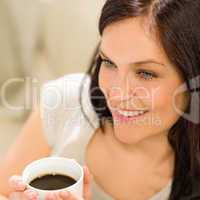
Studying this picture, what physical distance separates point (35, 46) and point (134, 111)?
0.87 m

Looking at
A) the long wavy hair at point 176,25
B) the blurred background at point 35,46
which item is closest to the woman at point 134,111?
the long wavy hair at point 176,25

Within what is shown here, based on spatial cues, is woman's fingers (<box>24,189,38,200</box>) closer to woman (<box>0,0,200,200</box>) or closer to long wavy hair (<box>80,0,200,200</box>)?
woman (<box>0,0,200,200</box>)

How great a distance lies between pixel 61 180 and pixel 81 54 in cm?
87

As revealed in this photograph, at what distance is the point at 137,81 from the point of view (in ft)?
3.28

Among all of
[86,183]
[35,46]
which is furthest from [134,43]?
[35,46]

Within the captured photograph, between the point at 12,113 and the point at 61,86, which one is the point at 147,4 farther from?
the point at 12,113

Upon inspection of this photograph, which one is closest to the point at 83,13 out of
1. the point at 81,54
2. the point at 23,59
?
the point at 81,54

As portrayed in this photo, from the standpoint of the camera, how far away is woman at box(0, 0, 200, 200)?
0.97 meters

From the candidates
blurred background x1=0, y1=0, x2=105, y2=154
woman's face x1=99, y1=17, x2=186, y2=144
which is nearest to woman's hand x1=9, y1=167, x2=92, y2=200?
woman's face x1=99, y1=17, x2=186, y2=144

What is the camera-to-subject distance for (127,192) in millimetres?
1157

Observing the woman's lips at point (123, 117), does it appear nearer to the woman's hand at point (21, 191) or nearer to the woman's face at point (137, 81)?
the woman's face at point (137, 81)

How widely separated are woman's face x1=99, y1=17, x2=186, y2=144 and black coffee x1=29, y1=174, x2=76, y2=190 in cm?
23

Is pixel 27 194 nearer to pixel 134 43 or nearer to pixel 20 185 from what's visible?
pixel 20 185

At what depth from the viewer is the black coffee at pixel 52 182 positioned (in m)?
0.83
